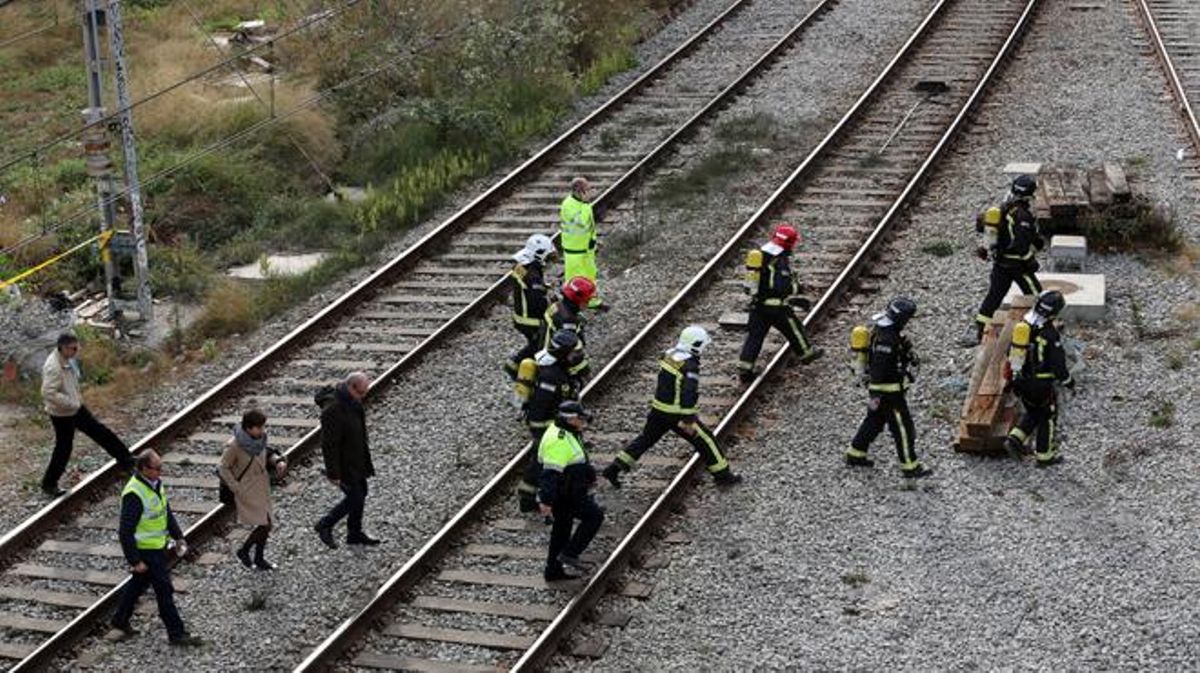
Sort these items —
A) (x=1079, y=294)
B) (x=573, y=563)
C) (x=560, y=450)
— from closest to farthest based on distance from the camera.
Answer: (x=560, y=450), (x=573, y=563), (x=1079, y=294)

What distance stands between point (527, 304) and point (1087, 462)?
5.18 meters

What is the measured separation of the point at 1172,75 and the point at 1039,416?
1201cm

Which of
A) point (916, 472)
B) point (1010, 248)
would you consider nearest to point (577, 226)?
point (1010, 248)

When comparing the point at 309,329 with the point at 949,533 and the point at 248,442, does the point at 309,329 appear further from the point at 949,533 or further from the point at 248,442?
the point at 949,533

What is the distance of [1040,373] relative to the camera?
1469 centimetres

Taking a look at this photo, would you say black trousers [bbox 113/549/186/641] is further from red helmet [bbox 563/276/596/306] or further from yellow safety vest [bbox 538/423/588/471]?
red helmet [bbox 563/276/596/306]

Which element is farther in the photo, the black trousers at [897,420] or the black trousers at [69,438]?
the black trousers at [69,438]

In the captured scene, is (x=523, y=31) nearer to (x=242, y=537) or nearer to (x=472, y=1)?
(x=472, y=1)

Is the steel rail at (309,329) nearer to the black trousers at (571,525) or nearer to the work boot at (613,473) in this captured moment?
the work boot at (613,473)

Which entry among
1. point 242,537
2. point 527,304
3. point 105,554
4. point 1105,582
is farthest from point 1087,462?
point 105,554

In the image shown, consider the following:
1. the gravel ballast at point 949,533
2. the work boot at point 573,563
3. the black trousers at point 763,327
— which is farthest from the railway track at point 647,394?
the gravel ballast at point 949,533

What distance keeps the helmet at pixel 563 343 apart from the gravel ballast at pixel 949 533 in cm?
169

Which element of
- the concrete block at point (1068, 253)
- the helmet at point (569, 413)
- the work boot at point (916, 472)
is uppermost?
the helmet at point (569, 413)

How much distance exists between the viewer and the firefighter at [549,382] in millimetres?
14059
